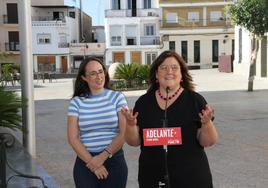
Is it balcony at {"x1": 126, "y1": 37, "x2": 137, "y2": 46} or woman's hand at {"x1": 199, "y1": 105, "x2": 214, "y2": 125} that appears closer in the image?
woman's hand at {"x1": 199, "y1": 105, "x2": 214, "y2": 125}

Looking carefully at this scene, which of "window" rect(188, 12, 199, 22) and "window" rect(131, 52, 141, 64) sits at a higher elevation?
"window" rect(188, 12, 199, 22)

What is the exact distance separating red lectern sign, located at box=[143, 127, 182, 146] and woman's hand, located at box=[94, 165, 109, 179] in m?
0.69

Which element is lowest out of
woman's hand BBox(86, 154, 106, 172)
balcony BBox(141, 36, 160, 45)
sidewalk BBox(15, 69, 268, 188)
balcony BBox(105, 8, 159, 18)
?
sidewalk BBox(15, 69, 268, 188)

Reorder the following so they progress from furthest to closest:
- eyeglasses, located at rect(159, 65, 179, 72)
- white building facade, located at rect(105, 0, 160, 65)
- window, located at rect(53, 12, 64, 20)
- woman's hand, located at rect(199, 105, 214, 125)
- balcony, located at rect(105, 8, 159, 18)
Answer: window, located at rect(53, 12, 64, 20), balcony, located at rect(105, 8, 159, 18), white building facade, located at rect(105, 0, 160, 65), eyeglasses, located at rect(159, 65, 179, 72), woman's hand, located at rect(199, 105, 214, 125)

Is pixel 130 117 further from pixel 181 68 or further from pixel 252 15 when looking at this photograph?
pixel 252 15

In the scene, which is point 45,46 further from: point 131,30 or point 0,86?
point 0,86

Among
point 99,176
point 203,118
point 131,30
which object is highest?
point 131,30

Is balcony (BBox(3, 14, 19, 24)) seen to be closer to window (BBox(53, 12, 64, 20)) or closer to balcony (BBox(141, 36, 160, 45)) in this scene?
window (BBox(53, 12, 64, 20))

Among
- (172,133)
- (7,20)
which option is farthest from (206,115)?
(7,20)

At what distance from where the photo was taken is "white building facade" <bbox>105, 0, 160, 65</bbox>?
5784 cm

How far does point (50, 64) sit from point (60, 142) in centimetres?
4997

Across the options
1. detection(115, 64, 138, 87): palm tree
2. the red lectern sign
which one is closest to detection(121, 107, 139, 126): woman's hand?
the red lectern sign

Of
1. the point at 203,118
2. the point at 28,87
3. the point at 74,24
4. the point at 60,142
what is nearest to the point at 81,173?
the point at 203,118

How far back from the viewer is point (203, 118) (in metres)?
3.12
